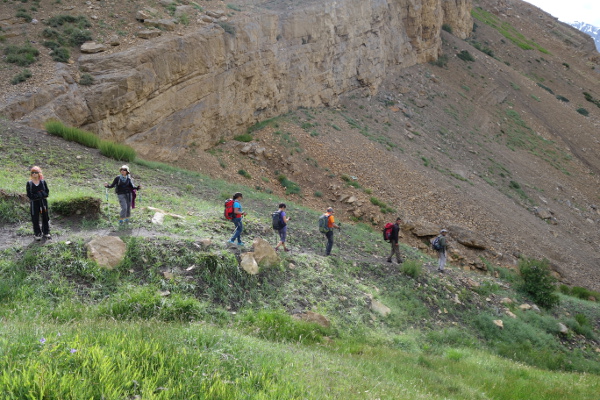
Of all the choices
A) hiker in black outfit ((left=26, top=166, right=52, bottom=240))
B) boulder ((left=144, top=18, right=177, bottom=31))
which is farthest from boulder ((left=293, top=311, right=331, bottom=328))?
boulder ((left=144, top=18, right=177, bottom=31))

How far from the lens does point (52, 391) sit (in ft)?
9.16

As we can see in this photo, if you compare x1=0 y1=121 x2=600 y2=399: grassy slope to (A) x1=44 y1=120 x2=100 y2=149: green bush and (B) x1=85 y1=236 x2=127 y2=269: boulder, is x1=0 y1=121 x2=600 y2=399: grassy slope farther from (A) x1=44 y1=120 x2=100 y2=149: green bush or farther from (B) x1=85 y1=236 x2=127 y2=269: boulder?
(A) x1=44 y1=120 x2=100 y2=149: green bush

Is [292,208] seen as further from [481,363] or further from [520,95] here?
[520,95]

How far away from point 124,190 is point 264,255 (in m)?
3.27

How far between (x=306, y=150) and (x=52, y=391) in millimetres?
19478

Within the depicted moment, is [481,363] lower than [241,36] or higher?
lower

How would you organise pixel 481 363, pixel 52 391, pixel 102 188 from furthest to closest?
pixel 102 188, pixel 481 363, pixel 52 391

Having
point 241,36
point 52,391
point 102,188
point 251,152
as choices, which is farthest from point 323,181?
point 52,391

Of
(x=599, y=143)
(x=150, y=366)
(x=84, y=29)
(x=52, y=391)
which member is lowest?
(x=599, y=143)

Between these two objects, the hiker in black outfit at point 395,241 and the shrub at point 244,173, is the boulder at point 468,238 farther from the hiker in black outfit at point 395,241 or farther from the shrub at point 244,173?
the shrub at point 244,173

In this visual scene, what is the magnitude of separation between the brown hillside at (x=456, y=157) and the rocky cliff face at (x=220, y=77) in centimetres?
103

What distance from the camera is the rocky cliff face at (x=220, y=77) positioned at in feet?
51.9

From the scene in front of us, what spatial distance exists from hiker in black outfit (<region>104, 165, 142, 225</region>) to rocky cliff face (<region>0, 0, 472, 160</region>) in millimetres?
8727


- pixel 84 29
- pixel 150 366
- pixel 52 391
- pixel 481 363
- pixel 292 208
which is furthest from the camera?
pixel 84 29
